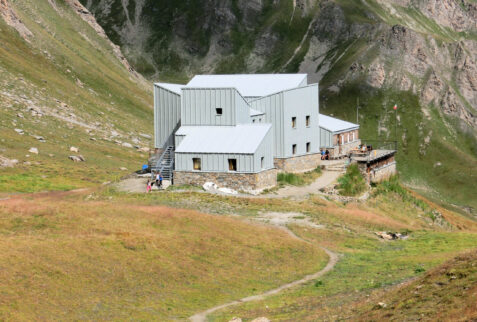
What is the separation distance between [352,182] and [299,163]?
718 centimetres

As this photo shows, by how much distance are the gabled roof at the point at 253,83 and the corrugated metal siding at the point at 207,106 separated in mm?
8131

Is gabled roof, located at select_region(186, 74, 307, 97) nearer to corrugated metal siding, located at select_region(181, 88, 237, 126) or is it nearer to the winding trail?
corrugated metal siding, located at select_region(181, 88, 237, 126)

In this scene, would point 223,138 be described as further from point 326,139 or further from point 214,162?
point 326,139

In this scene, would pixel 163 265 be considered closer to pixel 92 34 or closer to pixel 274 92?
pixel 274 92

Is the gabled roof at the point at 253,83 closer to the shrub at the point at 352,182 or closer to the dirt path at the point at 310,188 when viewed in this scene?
the dirt path at the point at 310,188

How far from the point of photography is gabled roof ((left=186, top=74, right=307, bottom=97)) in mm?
80562

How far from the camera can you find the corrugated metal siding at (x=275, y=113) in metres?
76.5

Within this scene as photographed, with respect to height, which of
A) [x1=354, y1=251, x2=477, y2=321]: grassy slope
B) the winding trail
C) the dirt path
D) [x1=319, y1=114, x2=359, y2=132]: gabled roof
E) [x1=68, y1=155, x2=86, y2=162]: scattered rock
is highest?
[x1=319, y1=114, x2=359, y2=132]: gabled roof

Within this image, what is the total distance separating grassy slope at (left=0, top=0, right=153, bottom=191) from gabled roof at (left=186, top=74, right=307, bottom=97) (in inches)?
632

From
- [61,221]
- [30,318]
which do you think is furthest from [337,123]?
[30,318]

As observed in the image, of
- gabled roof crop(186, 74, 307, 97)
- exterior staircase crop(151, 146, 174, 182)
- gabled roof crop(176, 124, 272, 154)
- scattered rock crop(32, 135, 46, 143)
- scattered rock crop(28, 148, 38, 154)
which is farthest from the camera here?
scattered rock crop(32, 135, 46, 143)

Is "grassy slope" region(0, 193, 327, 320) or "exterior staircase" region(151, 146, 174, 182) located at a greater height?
"exterior staircase" region(151, 146, 174, 182)

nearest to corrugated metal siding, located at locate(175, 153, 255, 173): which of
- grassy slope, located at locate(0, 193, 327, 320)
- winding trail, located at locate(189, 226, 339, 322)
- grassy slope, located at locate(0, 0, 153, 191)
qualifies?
grassy slope, located at locate(0, 193, 327, 320)

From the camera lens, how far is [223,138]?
224 feet
